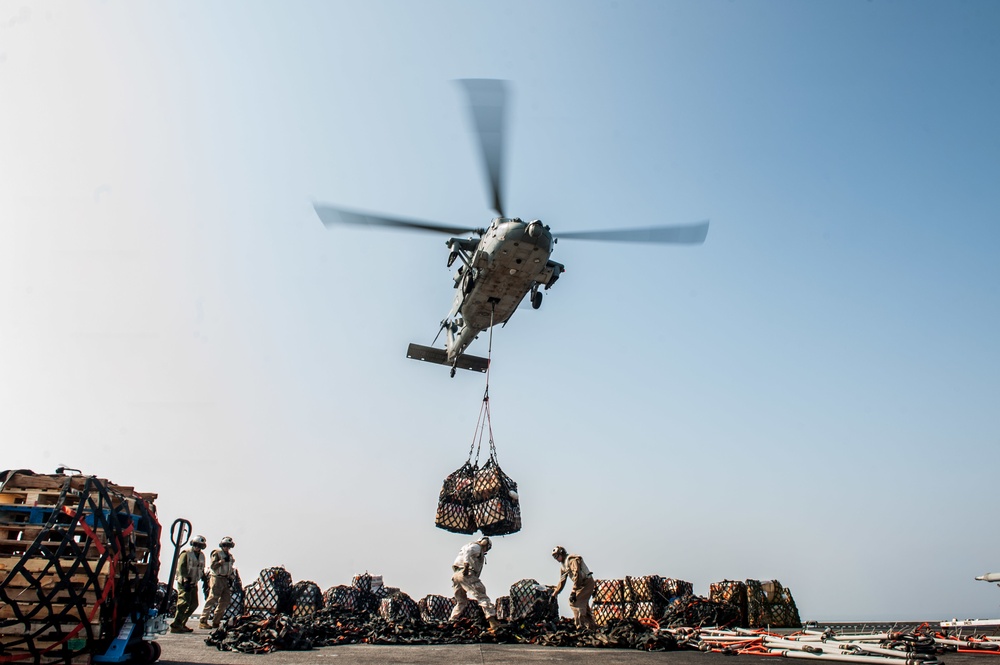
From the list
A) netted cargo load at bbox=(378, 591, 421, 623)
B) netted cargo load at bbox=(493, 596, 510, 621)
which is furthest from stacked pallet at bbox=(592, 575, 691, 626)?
netted cargo load at bbox=(378, 591, 421, 623)

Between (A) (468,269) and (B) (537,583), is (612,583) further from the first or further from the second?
(A) (468,269)

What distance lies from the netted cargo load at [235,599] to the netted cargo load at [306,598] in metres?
1.18

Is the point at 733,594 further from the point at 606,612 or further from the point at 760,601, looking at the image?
the point at 606,612

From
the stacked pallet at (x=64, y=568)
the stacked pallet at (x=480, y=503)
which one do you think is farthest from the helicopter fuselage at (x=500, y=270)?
the stacked pallet at (x=64, y=568)

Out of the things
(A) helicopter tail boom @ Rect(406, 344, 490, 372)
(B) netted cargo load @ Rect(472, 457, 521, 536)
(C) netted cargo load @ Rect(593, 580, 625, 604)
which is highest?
(A) helicopter tail boom @ Rect(406, 344, 490, 372)

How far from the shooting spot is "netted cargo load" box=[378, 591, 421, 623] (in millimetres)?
12180

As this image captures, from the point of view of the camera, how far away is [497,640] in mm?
9578

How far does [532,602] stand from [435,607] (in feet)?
7.05

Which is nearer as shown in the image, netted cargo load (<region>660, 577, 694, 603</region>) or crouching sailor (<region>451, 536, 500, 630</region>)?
crouching sailor (<region>451, 536, 500, 630</region>)

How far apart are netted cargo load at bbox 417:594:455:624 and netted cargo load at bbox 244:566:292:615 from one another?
2.86 m

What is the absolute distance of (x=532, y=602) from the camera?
12.8m

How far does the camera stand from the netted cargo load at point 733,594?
43.2 ft

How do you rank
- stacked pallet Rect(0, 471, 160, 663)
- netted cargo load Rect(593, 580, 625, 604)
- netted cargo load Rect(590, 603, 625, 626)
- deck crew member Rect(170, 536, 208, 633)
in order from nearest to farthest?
stacked pallet Rect(0, 471, 160, 663) < deck crew member Rect(170, 536, 208, 633) < netted cargo load Rect(590, 603, 625, 626) < netted cargo load Rect(593, 580, 625, 604)

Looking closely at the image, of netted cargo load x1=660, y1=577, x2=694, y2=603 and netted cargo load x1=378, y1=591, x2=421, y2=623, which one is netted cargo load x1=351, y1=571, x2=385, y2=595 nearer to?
netted cargo load x1=378, y1=591, x2=421, y2=623
